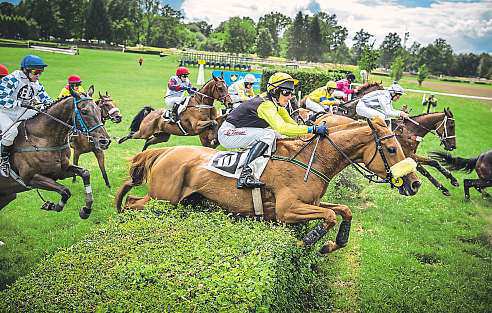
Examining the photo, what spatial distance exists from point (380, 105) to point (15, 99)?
777cm

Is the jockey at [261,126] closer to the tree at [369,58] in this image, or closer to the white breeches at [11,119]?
the white breeches at [11,119]

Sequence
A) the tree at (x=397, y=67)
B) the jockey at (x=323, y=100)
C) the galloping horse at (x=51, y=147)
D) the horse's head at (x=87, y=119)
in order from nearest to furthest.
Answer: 1. the galloping horse at (x=51, y=147)
2. the horse's head at (x=87, y=119)
3. the jockey at (x=323, y=100)
4. the tree at (x=397, y=67)

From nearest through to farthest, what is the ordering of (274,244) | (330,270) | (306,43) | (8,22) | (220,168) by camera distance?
(274,244) → (220,168) → (330,270) → (8,22) → (306,43)

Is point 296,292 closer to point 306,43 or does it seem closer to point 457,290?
point 457,290

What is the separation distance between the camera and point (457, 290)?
6.16 metres

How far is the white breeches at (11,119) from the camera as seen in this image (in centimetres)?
654

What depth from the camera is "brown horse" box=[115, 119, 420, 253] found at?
18.0ft

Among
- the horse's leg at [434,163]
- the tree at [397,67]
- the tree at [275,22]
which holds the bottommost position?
the horse's leg at [434,163]

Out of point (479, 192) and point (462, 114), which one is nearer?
point (479, 192)

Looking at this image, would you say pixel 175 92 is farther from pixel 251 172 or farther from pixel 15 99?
pixel 251 172

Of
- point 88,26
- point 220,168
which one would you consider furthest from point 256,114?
point 88,26

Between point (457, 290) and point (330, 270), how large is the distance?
1.85 metres

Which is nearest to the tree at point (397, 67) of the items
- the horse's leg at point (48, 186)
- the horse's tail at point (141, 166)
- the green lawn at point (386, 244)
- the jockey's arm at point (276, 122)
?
the green lawn at point (386, 244)

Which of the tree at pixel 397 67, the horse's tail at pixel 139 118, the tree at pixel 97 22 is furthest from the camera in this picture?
the tree at pixel 97 22
